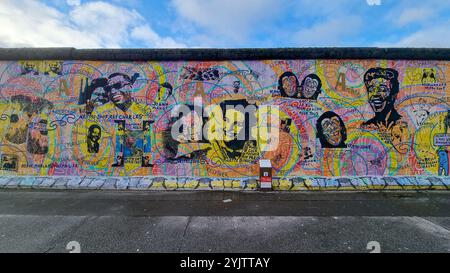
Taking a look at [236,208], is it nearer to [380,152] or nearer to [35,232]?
[35,232]

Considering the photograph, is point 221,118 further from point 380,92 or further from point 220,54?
point 380,92

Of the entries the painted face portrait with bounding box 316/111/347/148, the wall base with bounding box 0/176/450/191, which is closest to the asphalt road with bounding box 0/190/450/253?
the wall base with bounding box 0/176/450/191

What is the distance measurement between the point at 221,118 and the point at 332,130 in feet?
10.3

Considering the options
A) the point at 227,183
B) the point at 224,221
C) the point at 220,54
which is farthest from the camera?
the point at 220,54

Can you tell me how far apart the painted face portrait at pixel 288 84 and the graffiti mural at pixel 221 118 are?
0.09ft

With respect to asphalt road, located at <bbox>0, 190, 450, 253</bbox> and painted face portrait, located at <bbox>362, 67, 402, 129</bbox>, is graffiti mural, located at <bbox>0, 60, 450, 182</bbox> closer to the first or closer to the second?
painted face portrait, located at <bbox>362, 67, 402, 129</bbox>

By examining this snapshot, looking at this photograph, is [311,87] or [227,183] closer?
[227,183]

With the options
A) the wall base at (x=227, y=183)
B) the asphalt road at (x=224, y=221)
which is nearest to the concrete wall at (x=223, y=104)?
the wall base at (x=227, y=183)

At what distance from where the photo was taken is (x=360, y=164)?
563 centimetres

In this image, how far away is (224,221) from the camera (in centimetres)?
363

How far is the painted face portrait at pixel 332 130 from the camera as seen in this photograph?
5.64 metres

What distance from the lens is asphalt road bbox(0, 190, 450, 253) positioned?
9.55 ft

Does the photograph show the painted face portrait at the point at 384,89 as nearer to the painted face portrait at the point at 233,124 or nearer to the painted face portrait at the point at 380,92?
the painted face portrait at the point at 380,92

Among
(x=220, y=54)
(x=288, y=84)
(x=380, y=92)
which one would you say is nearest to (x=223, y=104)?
(x=220, y=54)
